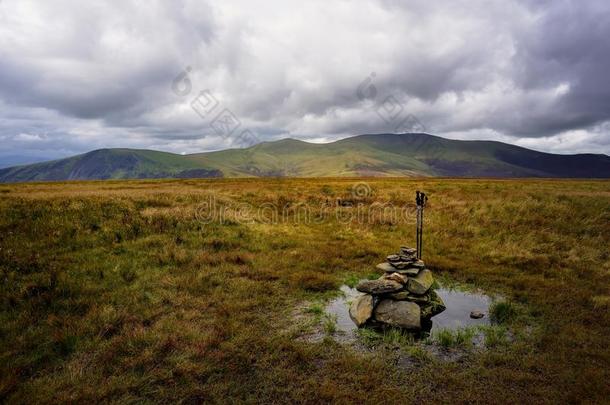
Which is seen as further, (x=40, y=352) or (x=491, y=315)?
(x=491, y=315)

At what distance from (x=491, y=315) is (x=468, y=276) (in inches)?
140

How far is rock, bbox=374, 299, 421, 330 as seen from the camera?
8.46m

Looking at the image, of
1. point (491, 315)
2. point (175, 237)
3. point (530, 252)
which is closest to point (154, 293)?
point (175, 237)

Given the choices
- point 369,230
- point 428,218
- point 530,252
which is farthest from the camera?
point 428,218

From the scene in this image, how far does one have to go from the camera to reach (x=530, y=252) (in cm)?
1505

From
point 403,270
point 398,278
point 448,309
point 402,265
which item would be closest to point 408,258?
point 402,265

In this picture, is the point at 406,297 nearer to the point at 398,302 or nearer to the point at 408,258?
the point at 398,302

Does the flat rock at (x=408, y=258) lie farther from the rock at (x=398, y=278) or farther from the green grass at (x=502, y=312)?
the green grass at (x=502, y=312)

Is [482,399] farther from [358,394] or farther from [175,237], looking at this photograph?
[175,237]

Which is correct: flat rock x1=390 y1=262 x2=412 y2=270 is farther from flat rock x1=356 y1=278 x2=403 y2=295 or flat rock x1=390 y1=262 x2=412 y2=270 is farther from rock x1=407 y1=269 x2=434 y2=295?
flat rock x1=356 y1=278 x2=403 y2=295

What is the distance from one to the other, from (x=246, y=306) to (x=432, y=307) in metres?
5.76

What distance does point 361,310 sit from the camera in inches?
359

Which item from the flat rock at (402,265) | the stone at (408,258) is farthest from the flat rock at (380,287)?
the stone at (408,258)

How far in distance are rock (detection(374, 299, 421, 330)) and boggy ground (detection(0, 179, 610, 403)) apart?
1.38 meters
